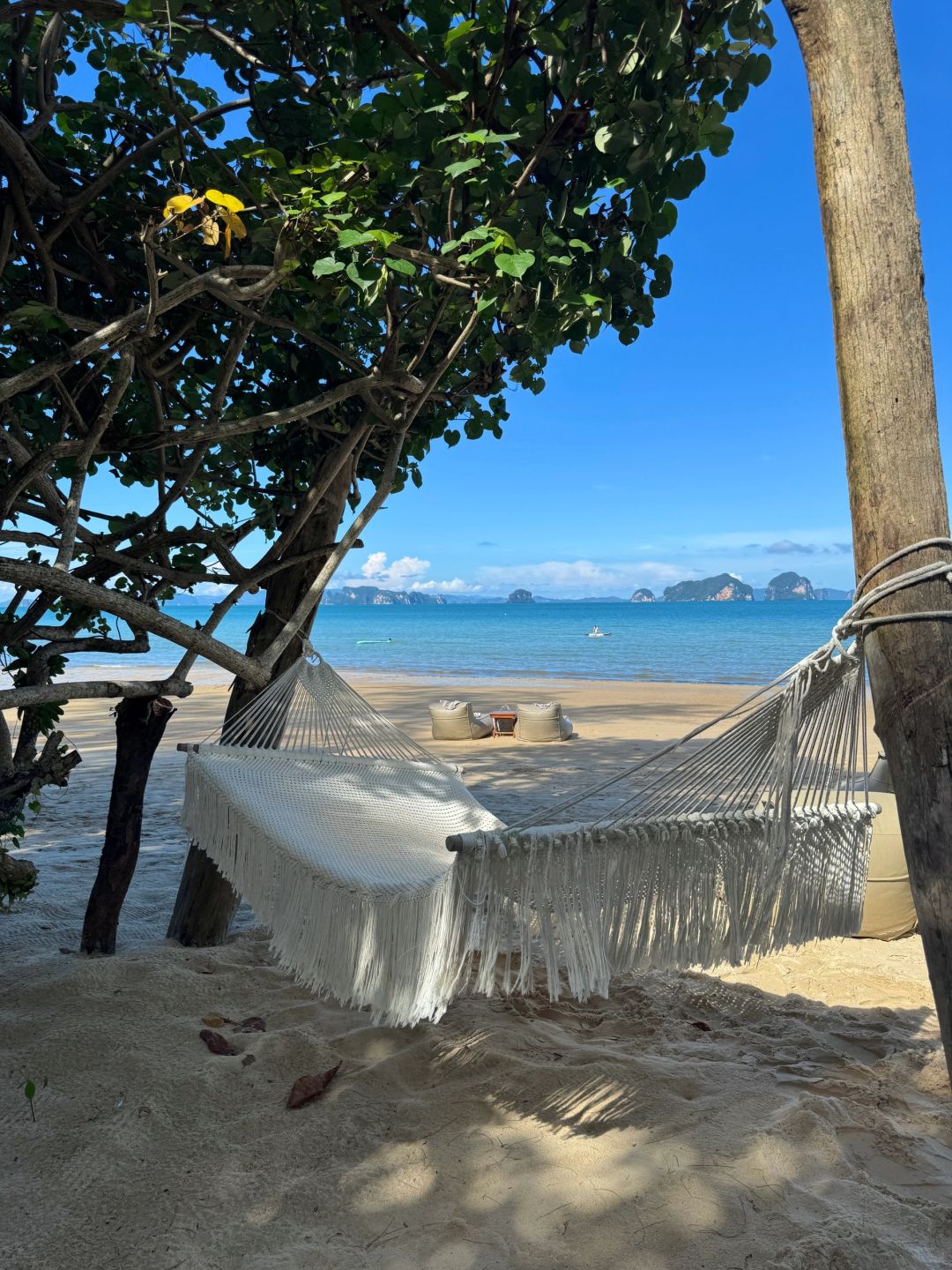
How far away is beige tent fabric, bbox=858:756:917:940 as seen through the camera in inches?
90.4

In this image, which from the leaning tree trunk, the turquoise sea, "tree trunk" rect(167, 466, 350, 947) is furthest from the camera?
the turquoise sea

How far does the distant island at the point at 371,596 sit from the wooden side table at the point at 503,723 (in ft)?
304

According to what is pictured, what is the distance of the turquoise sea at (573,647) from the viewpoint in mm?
17922

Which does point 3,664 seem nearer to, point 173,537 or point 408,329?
point 173,537

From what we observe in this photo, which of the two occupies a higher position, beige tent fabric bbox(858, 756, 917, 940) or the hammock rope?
the hammock rope

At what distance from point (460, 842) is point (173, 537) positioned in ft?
4.10

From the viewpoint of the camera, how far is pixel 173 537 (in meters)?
2.09

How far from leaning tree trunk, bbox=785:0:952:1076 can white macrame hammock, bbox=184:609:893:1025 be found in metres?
0.13

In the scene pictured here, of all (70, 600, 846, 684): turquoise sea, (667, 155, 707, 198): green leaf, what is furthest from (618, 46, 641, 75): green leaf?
(70, 600, 846, 684): turquoise sea

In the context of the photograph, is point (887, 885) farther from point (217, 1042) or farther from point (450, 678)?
point (450, 678)

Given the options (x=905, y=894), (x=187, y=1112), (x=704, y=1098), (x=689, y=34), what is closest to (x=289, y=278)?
(x=689, y=34)

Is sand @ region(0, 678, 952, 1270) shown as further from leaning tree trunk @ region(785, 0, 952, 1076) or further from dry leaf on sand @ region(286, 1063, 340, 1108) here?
leaning tree trunk @ region(785, 0, 952, 1076)

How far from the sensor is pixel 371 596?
103 m

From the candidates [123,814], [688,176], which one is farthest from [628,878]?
[123,814]
